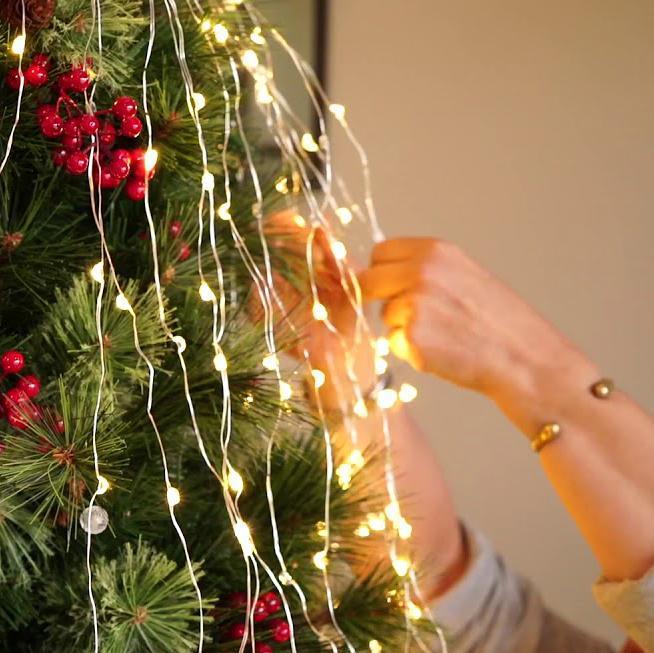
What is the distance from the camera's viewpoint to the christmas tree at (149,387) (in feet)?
1.32

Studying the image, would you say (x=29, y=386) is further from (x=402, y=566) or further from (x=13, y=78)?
(x=402, y=566)

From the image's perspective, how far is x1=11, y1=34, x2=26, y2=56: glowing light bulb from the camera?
393 millimetres

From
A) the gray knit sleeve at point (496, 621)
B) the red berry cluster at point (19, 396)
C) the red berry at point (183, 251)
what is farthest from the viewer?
the gray knit sleeve at point (496, 621)

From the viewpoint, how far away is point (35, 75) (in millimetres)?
405

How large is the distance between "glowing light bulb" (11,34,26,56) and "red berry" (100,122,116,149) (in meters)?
0.05

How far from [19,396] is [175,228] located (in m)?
0.14

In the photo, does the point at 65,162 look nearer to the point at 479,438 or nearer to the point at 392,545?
the point at 392,545

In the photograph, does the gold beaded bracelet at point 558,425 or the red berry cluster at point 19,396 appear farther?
the gold beaded bracelet at point 558,425

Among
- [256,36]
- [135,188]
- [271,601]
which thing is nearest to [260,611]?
[271,601]

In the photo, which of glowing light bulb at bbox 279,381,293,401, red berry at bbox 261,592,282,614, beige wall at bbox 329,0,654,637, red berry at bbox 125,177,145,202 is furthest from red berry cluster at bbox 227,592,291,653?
beige wall at bbox 329,0,654,637

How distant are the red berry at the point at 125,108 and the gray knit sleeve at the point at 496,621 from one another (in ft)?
1.80

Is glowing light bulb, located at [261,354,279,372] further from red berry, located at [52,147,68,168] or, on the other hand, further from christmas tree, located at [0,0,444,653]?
red berry, located at [52,147,68,168]

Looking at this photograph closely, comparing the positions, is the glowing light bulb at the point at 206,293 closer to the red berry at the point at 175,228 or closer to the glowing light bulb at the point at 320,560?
the red berry at the point at 175,228

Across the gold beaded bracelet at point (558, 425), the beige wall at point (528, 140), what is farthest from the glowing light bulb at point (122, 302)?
the beige wall at point (528, 140)
